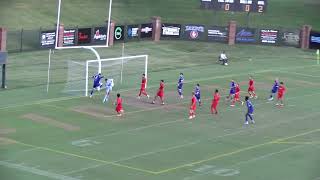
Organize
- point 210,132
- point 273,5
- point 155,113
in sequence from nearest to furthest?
point 210,132 → point 155,113 → point 273,5

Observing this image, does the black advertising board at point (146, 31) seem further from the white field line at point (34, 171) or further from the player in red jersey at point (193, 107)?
the white field line at point (34, 171)

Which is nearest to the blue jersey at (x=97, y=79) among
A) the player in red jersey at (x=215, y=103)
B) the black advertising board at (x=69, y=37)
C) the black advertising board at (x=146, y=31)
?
the player in red jersey at (x=215, y=103)

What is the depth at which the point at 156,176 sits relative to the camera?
26047 millimetres

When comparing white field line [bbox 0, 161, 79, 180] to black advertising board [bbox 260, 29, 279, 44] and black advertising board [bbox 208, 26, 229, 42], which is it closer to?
black advertising board [bbox 208, 26, 229, 42]

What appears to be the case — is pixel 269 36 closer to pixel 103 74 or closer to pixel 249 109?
pixel 103 74

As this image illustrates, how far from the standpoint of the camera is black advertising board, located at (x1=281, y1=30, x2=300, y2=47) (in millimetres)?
66750

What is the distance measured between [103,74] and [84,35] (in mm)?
15081

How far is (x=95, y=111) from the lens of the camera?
3744 centimetres

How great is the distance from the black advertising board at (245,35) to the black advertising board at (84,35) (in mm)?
14736

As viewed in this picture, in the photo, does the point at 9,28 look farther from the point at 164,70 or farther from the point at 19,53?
the point at 164,70

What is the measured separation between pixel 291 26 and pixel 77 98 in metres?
40.1

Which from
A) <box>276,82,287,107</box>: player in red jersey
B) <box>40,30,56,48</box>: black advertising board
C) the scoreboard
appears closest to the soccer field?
<box>276,82,287,107</box>: player in red jersey

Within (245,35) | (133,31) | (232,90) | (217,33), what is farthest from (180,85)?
(245,35)

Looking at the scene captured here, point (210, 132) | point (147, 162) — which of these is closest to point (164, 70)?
point (210, 132)
